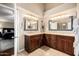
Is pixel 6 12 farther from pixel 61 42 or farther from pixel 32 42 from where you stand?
pixel 61 42

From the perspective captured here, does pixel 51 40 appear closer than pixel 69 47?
No

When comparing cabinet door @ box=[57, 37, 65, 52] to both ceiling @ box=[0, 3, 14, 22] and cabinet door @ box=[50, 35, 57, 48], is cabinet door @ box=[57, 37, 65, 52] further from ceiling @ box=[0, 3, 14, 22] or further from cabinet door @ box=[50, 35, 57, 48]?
ceiling @ box=[0, 3, 14, 22]

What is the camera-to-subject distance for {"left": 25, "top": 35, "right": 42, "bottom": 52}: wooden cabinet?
165cm

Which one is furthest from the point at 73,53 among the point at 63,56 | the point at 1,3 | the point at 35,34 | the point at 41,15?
the point at 1,3

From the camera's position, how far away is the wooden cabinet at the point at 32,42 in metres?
1.65

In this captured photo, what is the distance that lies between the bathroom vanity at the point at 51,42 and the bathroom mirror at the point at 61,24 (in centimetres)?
14

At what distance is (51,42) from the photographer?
5.56ft

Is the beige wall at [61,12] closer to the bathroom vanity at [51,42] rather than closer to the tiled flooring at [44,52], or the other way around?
the bathroom vanity at [51,42]

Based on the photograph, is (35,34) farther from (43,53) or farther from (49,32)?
(43,53)

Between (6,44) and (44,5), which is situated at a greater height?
(44,5)

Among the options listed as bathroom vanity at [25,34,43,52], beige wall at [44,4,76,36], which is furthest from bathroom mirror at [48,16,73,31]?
bathroom vanity at [25,34,43,52]

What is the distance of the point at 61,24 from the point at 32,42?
62 centimetres

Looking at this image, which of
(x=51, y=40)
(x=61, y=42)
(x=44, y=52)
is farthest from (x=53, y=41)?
(x=44, y=52)

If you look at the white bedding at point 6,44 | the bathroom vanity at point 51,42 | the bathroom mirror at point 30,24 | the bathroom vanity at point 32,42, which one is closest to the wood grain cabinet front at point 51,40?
the bathroom vanity at point 51,42
